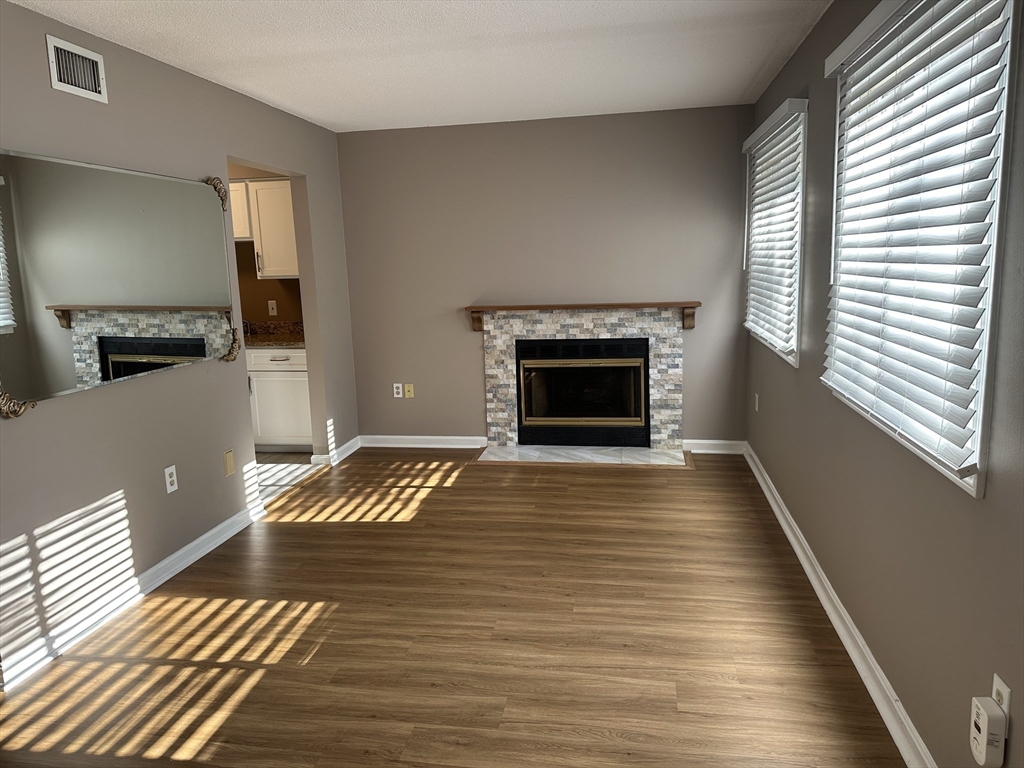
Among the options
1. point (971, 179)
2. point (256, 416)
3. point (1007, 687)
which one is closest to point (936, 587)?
point (1007, 687)

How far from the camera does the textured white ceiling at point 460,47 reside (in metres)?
2.76

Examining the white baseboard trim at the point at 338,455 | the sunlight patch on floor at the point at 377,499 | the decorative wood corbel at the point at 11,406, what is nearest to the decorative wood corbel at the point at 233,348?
the sunlight patch on floor at the point at 377,499

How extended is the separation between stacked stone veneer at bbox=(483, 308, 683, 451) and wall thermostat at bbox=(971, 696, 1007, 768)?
3.65 metres

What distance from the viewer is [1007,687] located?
1.46 metres

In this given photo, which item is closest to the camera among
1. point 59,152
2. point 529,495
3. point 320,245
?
point 59,152

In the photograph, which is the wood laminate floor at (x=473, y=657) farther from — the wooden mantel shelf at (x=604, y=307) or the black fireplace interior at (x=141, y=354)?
the wooden mantel shelf at (x=604, y=307)

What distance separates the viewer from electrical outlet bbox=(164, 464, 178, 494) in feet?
11.0

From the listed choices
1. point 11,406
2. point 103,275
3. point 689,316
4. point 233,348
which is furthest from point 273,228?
point 689,316

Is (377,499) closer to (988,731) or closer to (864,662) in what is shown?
(864,662)

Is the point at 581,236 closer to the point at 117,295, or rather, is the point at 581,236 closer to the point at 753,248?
the point at 753,248

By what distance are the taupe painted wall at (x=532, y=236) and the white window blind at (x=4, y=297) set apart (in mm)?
2937

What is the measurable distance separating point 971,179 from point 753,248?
3.01 m

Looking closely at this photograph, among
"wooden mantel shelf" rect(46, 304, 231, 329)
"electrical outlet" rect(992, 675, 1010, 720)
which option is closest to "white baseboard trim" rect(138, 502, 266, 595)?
"wooden mantel shelf" rect(46, 304, 231, 329)

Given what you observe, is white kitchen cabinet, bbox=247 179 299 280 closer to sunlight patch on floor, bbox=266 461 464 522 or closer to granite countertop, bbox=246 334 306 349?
granite countertop, bbox=246 334 306 349
